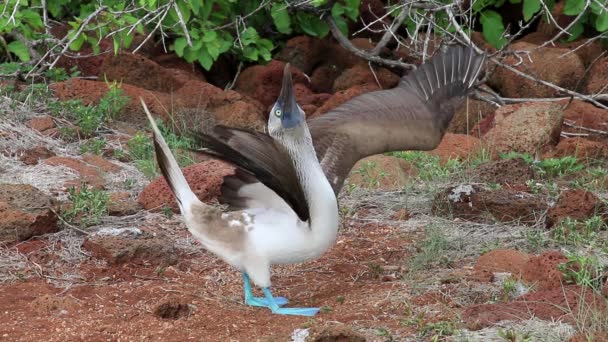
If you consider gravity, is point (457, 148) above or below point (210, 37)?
below

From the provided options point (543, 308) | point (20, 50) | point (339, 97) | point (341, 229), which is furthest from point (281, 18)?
point (543, 308)

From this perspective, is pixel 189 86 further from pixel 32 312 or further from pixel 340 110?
pixel 32 312

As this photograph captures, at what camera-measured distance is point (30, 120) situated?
308 inches

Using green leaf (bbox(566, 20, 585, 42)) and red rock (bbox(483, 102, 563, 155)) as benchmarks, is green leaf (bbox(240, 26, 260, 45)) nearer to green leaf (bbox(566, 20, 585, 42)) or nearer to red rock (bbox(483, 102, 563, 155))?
red rock (bbox(483, 102, 563, 155))

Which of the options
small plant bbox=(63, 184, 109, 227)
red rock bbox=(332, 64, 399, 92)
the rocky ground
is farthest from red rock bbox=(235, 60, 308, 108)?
small plant bbox=(63, 184, 109, 227)

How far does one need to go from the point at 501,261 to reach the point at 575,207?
872 millimetres

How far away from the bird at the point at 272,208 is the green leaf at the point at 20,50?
154 inches

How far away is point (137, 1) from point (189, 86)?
930 mm

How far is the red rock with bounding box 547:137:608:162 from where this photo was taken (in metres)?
7.45

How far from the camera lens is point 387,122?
17.7ft

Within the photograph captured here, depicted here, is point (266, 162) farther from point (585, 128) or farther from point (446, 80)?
point (585, 128)

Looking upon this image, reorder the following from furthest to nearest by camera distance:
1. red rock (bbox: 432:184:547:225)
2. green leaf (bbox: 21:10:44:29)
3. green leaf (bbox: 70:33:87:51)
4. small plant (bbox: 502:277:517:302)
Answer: green leaf (bbox: 21:10:44:29)
green leaf (bbox: 70:33:87:51)
red rock (bbox: 432:184:547:225)
small plant (bbox: 502:277:517:302)

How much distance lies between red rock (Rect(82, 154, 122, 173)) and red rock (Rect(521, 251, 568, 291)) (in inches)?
127

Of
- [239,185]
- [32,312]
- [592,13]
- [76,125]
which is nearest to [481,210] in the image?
[239,185]
